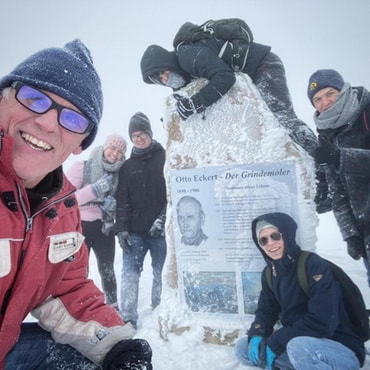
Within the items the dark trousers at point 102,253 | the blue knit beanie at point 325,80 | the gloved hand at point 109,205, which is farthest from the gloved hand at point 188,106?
the dark trousers at point 102,253

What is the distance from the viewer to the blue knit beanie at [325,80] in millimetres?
2195

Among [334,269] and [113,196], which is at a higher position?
[113,196]

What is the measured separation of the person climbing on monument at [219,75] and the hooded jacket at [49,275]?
1598 millimetres

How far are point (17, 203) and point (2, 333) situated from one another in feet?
1.69

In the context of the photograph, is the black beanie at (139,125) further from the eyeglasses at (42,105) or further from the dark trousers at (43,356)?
the dark trousers at (43,356)

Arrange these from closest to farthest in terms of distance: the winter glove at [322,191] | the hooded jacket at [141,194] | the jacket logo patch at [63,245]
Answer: the jacket logo patch at [63,245]
the winter glove at [322,191]
the hooded jacket at [141,194]

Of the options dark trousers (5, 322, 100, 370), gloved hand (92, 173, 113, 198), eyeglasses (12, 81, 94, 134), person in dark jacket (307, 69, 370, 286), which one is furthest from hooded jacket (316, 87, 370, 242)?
gloved hand (92, 173, 113, 198)

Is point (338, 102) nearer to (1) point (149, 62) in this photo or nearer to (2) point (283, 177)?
(2) point (283, 177)

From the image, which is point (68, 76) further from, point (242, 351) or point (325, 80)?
point (242, 351)

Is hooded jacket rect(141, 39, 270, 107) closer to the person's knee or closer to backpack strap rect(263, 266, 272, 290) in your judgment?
backpack strap rect(263, 266, 272, 290)

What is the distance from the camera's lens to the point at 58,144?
126 cm

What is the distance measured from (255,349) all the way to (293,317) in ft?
1.15

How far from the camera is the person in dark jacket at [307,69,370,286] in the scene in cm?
205

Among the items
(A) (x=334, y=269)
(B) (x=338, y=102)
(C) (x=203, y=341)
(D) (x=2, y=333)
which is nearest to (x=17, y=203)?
(D) (x=2, y=333)
